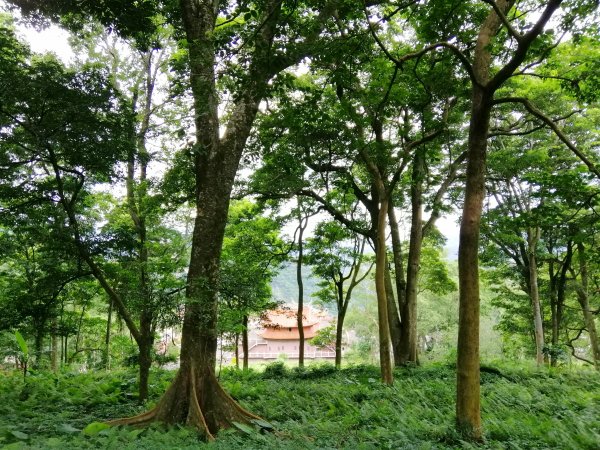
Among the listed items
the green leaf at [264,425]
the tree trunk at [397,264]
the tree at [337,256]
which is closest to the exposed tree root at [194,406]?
the green leaf at [264,425]

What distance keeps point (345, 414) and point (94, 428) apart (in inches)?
163

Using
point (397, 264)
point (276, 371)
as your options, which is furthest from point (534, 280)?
point (276, 371)

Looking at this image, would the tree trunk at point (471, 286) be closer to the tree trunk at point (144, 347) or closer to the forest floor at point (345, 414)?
the forest floor at point (345, 414)

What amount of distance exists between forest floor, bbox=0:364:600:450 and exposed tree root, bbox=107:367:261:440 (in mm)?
340

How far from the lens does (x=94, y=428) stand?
6.17 metres

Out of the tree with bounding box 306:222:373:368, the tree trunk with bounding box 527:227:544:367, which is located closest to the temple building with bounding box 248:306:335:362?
the tree with bounding box 306:222:373:368

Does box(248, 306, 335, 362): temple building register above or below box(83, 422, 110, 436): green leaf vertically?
below

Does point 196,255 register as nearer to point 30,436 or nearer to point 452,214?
point 30,436

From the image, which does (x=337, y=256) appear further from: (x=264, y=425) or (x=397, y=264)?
(x=264, y=425)

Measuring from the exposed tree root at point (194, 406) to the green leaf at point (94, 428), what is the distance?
26cm

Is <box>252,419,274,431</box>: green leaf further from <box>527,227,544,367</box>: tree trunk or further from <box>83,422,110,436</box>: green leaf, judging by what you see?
<box>527,227,544,367</box>: tree trunk

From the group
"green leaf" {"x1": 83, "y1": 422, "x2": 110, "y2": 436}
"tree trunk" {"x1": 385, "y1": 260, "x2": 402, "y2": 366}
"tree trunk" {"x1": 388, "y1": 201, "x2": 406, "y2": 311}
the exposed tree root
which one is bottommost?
"green leaf" {"x1": 83, "y1": 422, "x2": 110, "y2": 436}

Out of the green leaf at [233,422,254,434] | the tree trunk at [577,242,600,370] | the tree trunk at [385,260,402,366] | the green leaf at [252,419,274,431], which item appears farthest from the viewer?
Answer: the tree trunk at [577,242,600,370]

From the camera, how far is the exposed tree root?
21.2 ft
